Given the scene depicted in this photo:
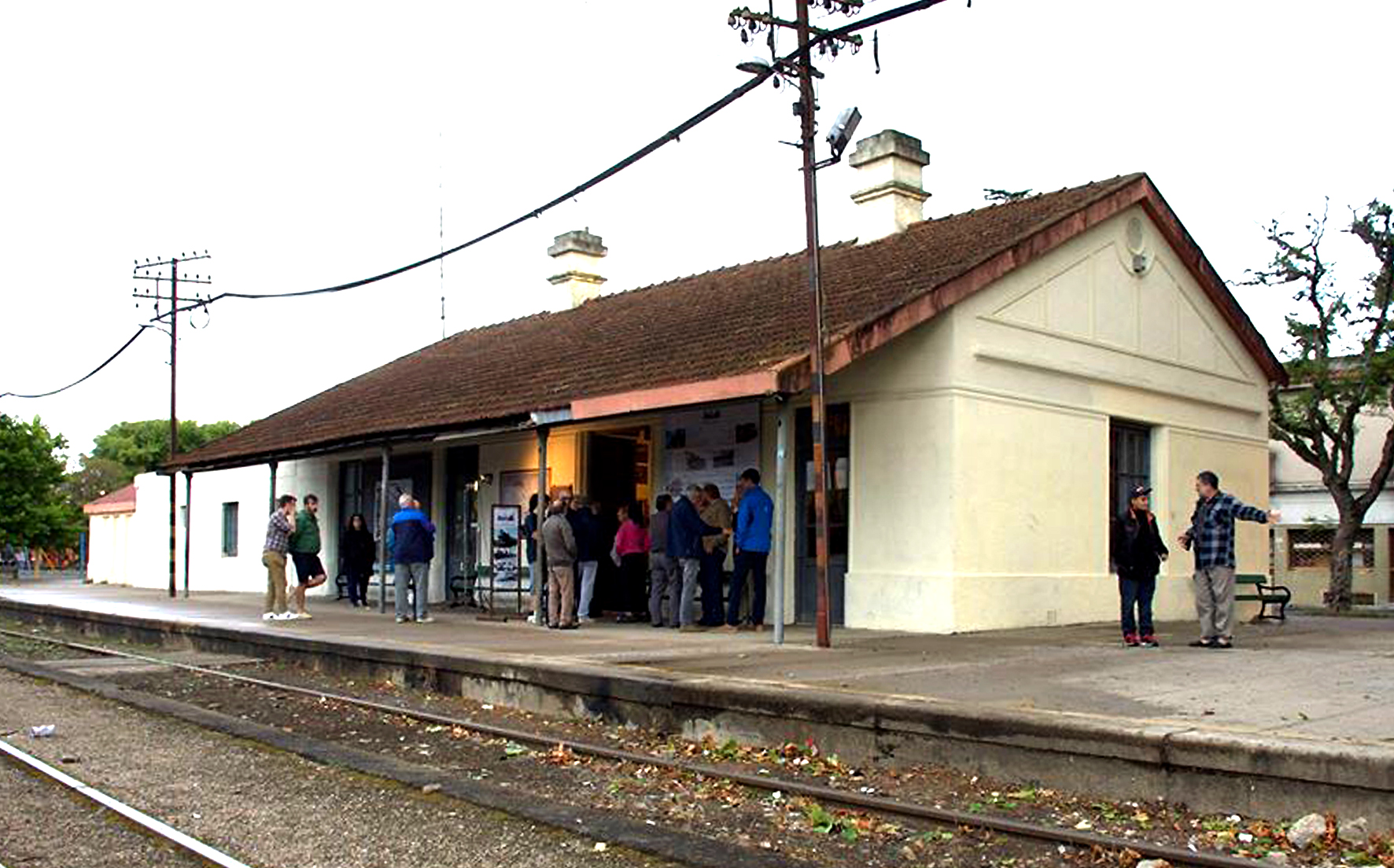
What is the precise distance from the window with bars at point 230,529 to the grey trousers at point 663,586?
52.8ft

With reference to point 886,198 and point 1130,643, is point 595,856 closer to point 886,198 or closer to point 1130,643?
point 1130,643

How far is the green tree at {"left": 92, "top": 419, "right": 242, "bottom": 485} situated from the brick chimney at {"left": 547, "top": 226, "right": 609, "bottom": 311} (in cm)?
6131

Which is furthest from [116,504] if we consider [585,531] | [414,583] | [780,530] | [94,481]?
[94,481]

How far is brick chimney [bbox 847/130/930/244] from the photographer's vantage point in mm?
18359


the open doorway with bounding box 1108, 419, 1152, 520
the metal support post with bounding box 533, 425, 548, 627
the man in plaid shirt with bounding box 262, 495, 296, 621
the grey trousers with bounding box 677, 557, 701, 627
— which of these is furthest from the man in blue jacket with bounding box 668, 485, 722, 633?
the man in plaid shirt with bounding box 262, 495, 296, 621

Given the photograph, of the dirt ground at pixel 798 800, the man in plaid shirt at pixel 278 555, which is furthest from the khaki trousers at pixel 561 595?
the dirt ground at pixel 798 800

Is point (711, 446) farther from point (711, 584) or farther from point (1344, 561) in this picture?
point (1344, 561)

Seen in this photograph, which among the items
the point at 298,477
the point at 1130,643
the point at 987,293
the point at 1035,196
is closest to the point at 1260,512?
the point at 1130,643

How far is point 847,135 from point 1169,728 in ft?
22.4

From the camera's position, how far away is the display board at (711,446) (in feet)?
52.9

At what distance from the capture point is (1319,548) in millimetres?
38250

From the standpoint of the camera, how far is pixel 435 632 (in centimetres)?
1489

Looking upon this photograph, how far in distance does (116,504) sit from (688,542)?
84.0 feet

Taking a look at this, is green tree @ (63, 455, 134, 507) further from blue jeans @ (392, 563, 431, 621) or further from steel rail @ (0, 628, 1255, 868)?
steel rail @ (0, 628, 1255, 868)
